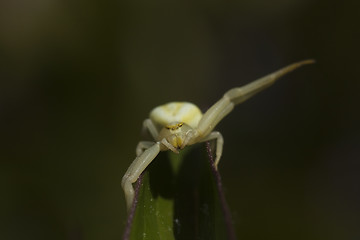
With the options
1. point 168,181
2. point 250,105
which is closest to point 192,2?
point 250,105

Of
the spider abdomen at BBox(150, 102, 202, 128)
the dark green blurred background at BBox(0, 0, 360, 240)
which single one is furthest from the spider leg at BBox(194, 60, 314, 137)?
the dark green blurred background at BBox(0, 0, 360, 240)

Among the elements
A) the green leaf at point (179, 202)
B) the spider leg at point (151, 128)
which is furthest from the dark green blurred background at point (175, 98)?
the green leaf at point (179, 202)

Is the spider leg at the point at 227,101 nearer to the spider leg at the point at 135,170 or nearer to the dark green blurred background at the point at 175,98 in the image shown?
the spider leg at the point at 135,170

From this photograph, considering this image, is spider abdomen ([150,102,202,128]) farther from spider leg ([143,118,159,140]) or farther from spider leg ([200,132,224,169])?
spider leg ([200,132,224,169])

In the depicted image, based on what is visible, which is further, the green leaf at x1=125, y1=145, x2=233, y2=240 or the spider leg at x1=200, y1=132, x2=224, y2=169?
the spider leg at x1=200, y1=132, x2=224, y2=169

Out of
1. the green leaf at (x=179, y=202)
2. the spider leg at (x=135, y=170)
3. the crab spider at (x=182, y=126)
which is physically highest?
the crab spider at (x=182, y=126)

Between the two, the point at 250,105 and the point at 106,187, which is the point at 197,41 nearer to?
the point at 250,105

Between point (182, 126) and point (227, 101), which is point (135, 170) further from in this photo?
point (227, 101)

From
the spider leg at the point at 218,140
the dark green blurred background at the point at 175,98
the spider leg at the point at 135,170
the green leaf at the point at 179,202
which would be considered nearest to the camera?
the green leaf at the point at 179,202
